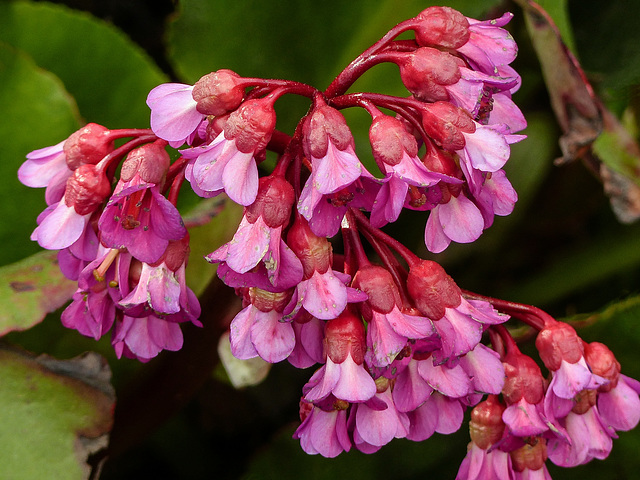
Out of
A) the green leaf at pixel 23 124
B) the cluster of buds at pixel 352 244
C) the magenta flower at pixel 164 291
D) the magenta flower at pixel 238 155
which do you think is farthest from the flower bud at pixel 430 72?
the green leaf at pixel 23 124

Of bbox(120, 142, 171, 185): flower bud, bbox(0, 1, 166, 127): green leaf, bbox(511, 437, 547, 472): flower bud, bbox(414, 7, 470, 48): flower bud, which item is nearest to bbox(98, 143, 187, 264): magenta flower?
bbox(120, 142, 171, 185): flower bud

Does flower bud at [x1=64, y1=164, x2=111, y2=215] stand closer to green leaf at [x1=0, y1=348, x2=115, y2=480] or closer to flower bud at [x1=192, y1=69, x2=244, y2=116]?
flower bud at [x1=192, y1=69, x2=244, y2=116]

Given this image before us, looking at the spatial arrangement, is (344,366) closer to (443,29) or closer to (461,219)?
(461,219)

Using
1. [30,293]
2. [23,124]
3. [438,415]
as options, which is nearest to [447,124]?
[438,415]

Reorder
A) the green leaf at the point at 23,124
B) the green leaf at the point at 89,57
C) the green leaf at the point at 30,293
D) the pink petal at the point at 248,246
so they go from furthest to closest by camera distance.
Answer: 1. the green leaf at the point at 89,57
2. the green leaf at the point at 23,124
3. the green leaf at the point at 30,293
4. the pink petal at the point at 248,246

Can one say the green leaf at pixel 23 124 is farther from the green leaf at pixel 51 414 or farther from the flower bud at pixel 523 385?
the flower bud at pixel 523 385

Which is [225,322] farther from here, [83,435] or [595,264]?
[595,264]

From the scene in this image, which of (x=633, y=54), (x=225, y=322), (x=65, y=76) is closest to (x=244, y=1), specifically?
(x=65, y=76)
